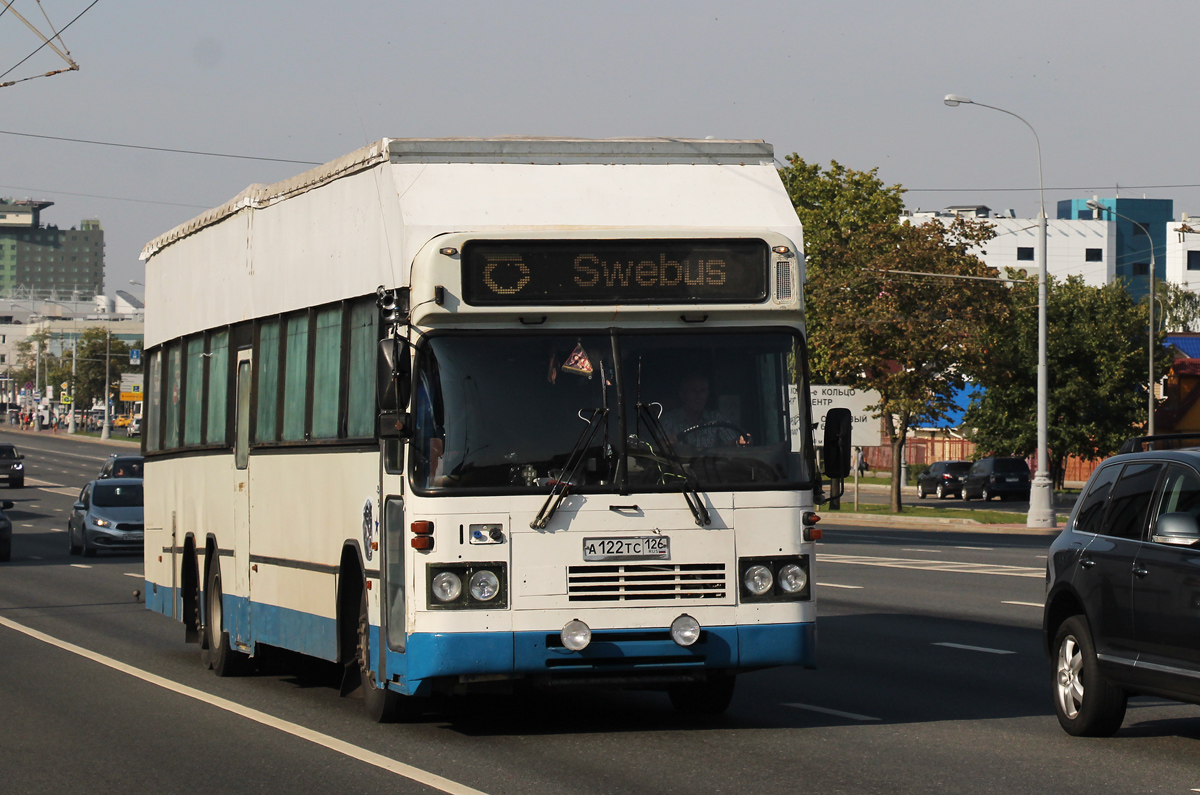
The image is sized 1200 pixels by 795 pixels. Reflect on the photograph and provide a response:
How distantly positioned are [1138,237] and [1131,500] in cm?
12565

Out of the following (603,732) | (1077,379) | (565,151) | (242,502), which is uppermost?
(1077,379)

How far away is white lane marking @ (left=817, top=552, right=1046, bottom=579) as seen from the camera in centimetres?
2458

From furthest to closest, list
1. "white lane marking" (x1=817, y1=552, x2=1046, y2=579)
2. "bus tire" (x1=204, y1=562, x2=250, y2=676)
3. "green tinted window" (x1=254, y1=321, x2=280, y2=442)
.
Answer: "white lane marking" (x1=817, y1=552, x2=1046, y2=579)
"bus tire" (x1=204, y1=562, x2=250, y2=676)
"green tinted window" (x1=254, y1=321, x2=280, y2=442)

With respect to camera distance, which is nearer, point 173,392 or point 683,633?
point 683,633

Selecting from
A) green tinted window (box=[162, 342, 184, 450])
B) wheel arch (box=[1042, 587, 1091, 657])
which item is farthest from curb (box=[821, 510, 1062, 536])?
wheel arch (box=[1042, 587, 1091, 657])

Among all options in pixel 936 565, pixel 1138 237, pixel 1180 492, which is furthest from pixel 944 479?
pixel 1138 237

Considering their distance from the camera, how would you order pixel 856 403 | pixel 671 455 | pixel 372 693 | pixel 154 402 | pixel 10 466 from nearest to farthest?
pixel 671 455 → pixel 372 693 → pixel 154 402 → pixel 856 403 → pixel 10 466

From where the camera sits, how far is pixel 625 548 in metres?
9.34

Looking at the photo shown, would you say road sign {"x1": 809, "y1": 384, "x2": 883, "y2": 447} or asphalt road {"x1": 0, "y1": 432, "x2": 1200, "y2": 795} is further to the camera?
road sign {"x1": 809, "y1": 384, "x2": 883, "y2": 447}

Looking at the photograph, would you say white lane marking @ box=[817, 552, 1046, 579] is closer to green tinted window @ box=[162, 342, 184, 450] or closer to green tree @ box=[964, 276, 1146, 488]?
green tinted window @ box=[162, 342, 184, 450]

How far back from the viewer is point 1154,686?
8.99 m

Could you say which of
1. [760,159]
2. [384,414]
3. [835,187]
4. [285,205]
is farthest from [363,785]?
[835,187]

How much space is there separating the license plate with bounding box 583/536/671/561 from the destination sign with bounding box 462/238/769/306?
1.27 metres

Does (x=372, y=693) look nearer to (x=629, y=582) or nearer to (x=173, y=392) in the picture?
(x=629, y=582)
